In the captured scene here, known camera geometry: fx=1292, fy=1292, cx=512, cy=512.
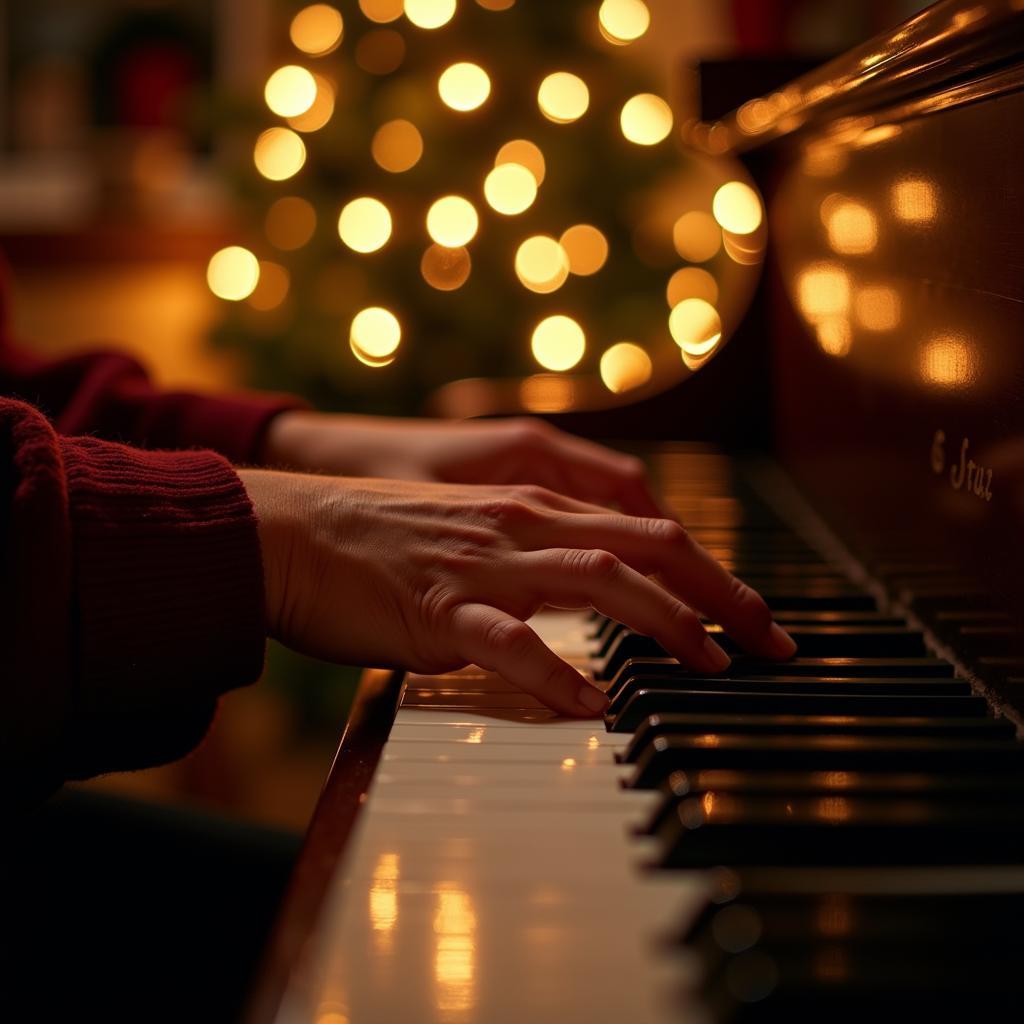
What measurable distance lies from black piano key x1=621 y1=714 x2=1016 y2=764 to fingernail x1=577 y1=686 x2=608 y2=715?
0.05 meters

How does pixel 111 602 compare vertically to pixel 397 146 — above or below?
below

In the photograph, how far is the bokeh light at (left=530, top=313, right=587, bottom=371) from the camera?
292cm

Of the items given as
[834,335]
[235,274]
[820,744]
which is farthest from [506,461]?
[235,274]

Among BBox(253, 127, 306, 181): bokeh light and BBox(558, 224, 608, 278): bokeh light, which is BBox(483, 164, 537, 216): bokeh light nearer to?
BBox(558, 224, 608, 278): bokeh light

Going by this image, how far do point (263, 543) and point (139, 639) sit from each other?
13 cm

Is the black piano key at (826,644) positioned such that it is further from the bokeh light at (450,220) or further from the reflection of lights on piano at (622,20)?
the reflection of lights on piano at (622,20)

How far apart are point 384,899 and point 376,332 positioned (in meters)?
2.45

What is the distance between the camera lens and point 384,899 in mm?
550

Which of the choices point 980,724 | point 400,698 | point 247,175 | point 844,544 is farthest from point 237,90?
point 980,724

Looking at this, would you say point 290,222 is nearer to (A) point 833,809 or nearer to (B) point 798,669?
(B) point 798,669

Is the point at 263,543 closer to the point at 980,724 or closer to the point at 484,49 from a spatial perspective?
the point at 980,724

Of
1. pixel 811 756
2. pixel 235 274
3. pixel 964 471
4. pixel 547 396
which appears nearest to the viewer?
pixel 811 756

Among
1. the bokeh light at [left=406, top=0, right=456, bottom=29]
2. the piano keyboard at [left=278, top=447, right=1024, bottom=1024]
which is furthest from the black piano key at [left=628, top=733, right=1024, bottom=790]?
the bokeh light at [left=406, top=0, right=456, bottom=29]

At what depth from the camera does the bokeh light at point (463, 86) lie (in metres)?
2.92
